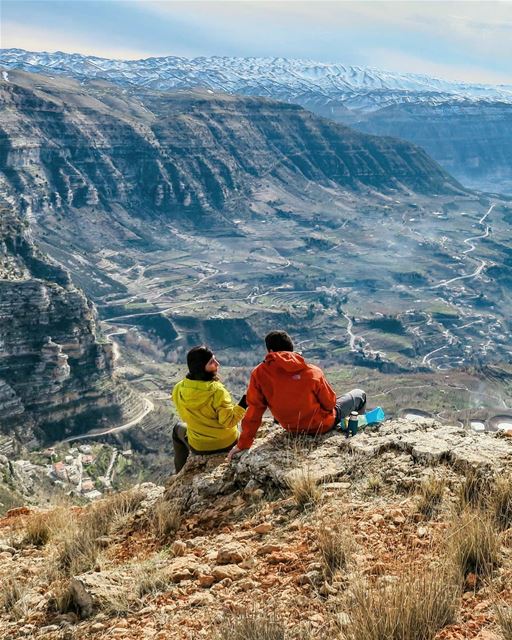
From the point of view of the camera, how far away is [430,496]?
631 centimetres

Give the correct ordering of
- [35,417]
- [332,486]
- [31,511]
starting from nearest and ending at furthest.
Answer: [332,486] → [31,511] → [35,417]

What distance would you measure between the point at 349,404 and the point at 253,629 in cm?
561

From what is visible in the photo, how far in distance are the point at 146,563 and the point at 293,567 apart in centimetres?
151

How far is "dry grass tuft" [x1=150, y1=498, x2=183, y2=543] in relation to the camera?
745cm

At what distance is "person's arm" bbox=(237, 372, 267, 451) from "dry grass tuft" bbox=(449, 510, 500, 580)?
3.63 m

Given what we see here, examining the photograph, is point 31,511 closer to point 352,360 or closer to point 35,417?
point 35,417

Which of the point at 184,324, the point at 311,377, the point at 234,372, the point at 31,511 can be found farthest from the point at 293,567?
the point at 184,324

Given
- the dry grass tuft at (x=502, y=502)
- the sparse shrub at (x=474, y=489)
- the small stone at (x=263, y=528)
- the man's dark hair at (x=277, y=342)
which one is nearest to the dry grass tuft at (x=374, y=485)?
the sparse shrub at (x=474, y=489)

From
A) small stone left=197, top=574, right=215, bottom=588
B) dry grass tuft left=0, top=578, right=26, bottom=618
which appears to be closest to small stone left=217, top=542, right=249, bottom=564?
small stone left=197, top=574, right=215, bottom=588

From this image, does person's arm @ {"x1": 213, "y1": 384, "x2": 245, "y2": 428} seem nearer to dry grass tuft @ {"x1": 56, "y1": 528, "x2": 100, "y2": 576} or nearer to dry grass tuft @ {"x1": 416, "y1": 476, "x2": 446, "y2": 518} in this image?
dry grass tuft @ {"x1": 56, "y1": 528, "x2": 100, "y2": 576}

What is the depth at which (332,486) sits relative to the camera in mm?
7152

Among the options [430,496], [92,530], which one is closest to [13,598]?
[92,530]

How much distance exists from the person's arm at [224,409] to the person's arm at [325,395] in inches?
45.5

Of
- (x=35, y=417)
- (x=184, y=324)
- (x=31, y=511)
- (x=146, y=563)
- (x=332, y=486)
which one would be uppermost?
(x=332, y=486)
